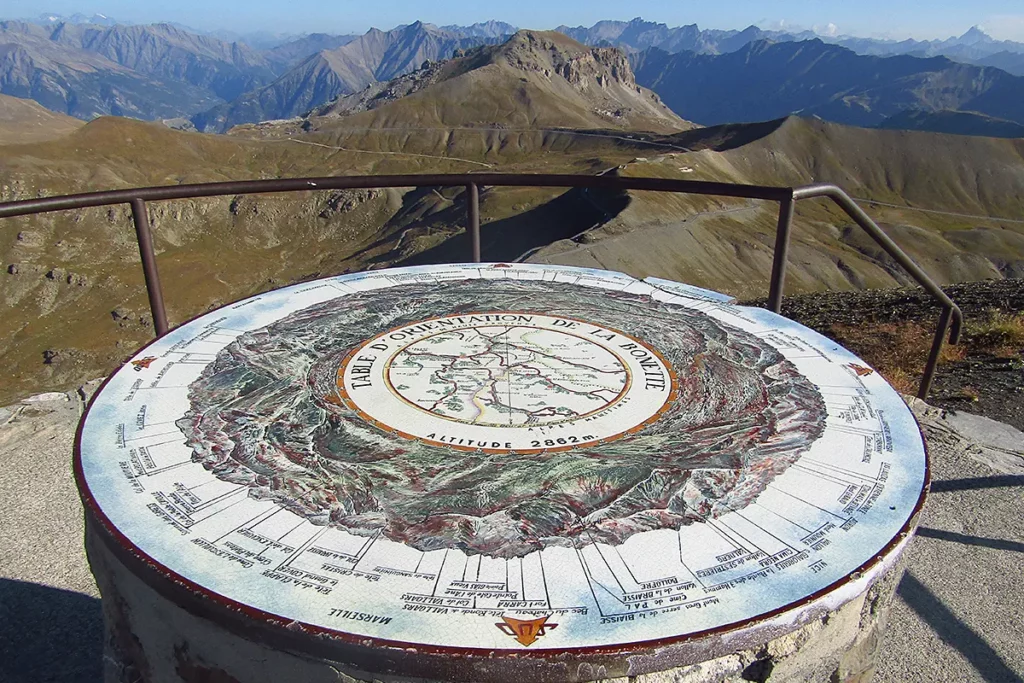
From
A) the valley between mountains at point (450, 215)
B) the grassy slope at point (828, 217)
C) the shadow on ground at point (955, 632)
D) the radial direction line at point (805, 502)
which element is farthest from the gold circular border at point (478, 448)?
the valley between mountains at point (450, 215)

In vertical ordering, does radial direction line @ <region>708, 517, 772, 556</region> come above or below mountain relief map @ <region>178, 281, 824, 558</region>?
below

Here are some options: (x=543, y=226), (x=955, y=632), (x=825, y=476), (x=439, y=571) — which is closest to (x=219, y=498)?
(x=439, y=571)

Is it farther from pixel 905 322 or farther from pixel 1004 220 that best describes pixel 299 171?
pixel 905 322

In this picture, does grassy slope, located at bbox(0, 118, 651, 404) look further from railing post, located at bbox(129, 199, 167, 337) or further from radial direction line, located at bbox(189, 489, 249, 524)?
radial direction line, located at bbox(189, 489, 249, 524)

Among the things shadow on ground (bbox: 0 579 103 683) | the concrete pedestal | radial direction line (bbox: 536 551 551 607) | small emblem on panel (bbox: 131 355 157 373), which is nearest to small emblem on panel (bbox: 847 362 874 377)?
the concrete pedestal

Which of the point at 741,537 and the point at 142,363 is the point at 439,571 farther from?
the point at 142,363

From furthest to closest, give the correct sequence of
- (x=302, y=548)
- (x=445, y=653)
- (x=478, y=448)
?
(x=478, y=448)
(x=302, y=548)
(x=445, y=653)

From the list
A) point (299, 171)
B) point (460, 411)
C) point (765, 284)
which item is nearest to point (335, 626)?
point (460, 411)

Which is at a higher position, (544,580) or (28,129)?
(544,580)

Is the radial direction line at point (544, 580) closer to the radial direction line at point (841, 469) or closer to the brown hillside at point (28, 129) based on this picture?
the radial direction line at point (841, 469)
